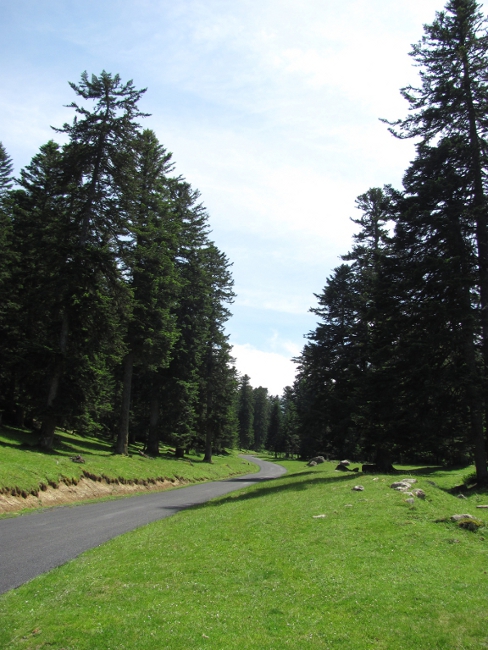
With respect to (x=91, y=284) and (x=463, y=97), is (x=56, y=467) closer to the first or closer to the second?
(x=91, y=284)

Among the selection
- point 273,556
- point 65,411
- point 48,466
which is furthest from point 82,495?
point 273,556

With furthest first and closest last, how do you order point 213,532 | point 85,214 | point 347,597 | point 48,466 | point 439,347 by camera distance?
point 85,214 < point 439,347 < point 48,466 < point 213,532 < point 347,597

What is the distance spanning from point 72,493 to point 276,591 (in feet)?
47.6

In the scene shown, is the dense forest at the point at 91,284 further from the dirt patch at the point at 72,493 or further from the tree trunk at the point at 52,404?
the dirt patch at the point at 72,493

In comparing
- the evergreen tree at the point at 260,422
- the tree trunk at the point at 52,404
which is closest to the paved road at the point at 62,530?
the tree trunk at the point at 52,404

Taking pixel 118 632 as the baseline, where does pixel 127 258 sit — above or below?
above

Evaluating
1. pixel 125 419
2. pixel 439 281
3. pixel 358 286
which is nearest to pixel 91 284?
pixel 125 419

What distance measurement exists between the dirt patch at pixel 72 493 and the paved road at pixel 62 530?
933 millimetres

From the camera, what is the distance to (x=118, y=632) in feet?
18.2

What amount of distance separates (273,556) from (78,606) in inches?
149

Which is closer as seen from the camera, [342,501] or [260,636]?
[260,636]

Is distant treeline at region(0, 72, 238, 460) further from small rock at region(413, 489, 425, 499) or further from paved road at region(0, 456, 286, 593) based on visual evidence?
small rock at region(413, 489, 425, 499)

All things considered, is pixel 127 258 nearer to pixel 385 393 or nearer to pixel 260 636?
pixel 385 393

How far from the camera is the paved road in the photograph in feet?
28.2
